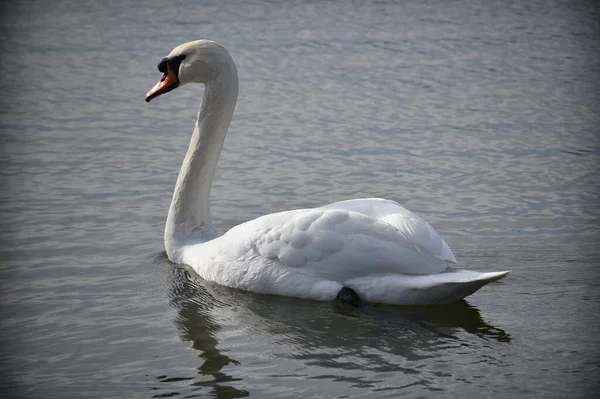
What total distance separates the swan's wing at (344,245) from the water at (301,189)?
326 mm

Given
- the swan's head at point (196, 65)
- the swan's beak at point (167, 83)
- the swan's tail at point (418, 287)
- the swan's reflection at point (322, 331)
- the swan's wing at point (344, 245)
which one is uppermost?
the swan's head at point (196, 65)

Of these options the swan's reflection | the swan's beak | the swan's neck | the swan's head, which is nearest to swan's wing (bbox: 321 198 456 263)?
the swan's reflection

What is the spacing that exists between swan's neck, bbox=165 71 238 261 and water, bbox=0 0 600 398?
332 millimetres

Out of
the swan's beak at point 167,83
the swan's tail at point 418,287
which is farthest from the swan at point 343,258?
the swan's beak at point 167,83

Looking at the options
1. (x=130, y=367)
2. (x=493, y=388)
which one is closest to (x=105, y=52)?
(x=130, y=367)

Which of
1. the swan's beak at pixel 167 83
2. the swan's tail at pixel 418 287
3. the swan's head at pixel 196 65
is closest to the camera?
the swan's tail at pixel 418 287

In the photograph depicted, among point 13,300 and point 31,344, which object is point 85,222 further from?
point 31,344

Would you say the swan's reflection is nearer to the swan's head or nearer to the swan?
the swan

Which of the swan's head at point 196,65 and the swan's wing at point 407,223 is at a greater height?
the swan's head at point 196,65

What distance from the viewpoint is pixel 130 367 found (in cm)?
579

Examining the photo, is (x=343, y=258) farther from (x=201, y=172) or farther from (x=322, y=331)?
(x=201, y=172)

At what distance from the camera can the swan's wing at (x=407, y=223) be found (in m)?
6.45

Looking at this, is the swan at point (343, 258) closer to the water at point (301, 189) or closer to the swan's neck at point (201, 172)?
the water at point (301, 189)

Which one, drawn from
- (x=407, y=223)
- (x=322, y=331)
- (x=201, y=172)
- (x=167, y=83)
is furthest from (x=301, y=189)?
(x=322, y=331)
